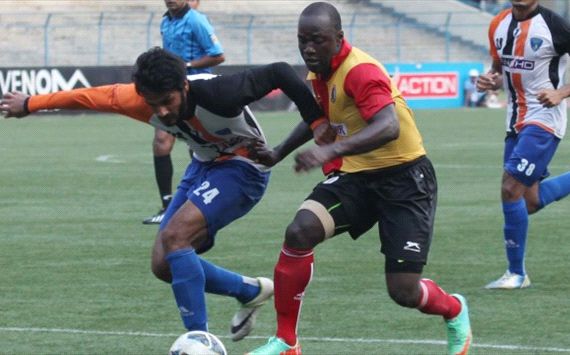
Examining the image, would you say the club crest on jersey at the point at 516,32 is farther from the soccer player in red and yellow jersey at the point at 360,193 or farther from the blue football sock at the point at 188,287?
the blue football sock at the point at 188,287

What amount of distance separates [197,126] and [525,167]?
290cm

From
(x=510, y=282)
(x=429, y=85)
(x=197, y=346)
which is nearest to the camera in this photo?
(x=197, y=346)

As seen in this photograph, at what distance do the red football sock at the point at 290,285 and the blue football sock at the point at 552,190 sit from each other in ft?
11.3

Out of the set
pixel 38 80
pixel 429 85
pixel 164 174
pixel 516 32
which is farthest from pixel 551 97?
pixel 429 85

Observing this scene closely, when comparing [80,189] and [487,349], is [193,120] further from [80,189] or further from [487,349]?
[80,189]

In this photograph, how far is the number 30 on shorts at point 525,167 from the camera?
30.6 feet

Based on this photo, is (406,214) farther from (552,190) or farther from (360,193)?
(552,190)

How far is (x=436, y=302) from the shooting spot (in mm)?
7074

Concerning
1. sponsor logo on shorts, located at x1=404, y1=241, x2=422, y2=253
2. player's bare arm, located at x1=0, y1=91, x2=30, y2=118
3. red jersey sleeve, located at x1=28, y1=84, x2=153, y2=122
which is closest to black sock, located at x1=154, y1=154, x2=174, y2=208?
player's bare arm, located at x1=0, y1=91, x2=30, y2=118

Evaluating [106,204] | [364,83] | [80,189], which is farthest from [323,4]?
[80,189]

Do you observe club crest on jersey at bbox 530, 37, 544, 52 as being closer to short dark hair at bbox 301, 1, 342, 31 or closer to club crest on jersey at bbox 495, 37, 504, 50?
club crest on jersey at bbox 495, 37, 504, 50

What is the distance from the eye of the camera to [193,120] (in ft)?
23.7

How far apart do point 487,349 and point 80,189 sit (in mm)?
9444

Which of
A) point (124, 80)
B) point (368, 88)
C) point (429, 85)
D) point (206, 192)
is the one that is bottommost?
point (429, 85)
